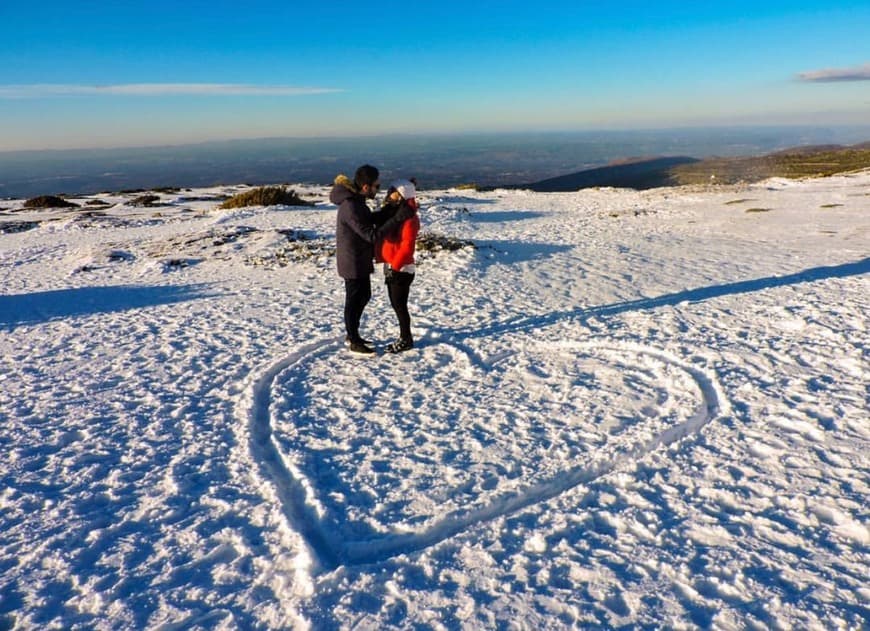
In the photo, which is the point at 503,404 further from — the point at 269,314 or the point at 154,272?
the point at 154,272

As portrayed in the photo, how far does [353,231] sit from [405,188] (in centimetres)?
96

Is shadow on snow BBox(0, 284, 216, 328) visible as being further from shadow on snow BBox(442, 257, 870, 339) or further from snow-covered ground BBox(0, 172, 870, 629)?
shadow on snow BBox(442, 257, 870, 339)

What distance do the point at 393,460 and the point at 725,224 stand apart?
1874 centimetres

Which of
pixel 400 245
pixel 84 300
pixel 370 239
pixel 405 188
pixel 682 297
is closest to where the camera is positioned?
pixel 405 188

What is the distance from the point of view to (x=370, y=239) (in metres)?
7.20

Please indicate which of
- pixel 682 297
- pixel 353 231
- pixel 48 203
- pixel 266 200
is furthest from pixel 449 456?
pixel 48 203

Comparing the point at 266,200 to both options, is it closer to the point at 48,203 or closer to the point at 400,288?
the point at 48,203

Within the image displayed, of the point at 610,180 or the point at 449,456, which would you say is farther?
the point at 610,180

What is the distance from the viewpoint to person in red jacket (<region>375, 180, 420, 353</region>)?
7.16m

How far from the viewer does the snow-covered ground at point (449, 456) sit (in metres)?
3.72

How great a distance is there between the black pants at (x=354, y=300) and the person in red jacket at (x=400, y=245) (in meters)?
0.37

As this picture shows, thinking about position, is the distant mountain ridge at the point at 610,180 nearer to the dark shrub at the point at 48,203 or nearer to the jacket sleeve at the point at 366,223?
the dark shrub at the point at 48,203

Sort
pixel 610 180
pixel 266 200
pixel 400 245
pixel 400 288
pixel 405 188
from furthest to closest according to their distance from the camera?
1. pixel 610 180
2. pixel 266 200
3. pixel 400 288
4. pixel 400 245
5. pixel 405 188

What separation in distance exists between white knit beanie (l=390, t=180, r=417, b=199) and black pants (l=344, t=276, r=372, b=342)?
141 centimetres
